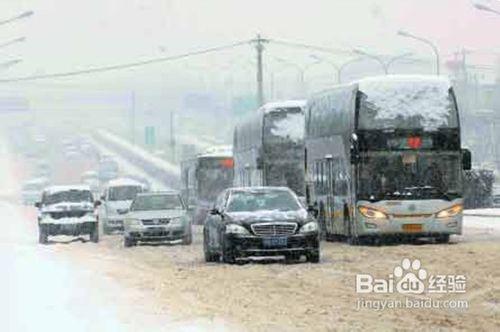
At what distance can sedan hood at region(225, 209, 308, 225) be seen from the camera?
26219mm

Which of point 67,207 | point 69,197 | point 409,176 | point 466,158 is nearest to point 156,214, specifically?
point 67,207

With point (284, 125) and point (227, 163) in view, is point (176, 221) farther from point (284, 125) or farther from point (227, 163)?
point (227, 163)

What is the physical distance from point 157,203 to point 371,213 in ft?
27.2

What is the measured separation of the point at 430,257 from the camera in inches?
1040

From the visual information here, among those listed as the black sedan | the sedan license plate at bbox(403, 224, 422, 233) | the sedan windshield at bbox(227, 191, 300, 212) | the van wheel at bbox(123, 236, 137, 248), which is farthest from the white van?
the black sedan

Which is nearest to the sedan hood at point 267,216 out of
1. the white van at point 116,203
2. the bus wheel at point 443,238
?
the bus wheel at point 443,238

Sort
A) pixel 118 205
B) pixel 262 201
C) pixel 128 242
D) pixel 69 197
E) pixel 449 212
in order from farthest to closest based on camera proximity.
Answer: pixel 118 205
pixel 69 197
pixel 128 242
pixel 449 212
pixel 262 201

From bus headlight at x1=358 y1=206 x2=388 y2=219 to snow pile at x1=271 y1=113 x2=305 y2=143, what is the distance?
36.4 feet

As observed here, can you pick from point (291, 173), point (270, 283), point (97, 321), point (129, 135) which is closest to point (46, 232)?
point (291, 173)

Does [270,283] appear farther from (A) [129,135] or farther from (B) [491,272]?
(A) [129,135]

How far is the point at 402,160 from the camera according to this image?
32625 mm

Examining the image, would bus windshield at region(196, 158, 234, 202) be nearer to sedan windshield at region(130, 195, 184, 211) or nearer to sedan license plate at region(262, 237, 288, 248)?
sedan windshield at region(130, 195, 184, 211)

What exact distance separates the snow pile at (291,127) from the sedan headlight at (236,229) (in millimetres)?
17380

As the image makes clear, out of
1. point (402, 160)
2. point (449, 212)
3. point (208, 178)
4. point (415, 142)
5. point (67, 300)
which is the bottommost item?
point (67, 300)
